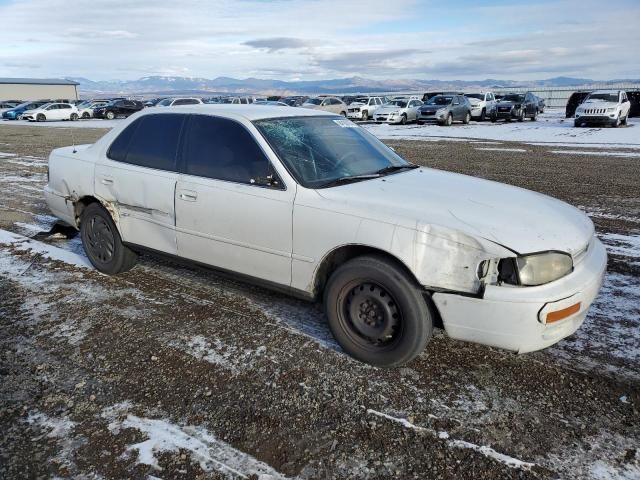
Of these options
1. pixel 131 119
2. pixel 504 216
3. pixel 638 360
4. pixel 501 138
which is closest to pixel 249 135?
pixel 131 119

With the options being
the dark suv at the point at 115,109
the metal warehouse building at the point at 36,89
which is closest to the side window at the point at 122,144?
the dark suv at the point at 115,109

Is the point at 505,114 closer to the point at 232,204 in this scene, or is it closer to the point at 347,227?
the point at 232,204

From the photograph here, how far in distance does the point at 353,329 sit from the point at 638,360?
6.04ft

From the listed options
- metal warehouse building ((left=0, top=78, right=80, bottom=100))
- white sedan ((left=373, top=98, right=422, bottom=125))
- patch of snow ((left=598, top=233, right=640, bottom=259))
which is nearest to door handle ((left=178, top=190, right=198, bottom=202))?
patch of snow ((left=598, top=233, right=640, bottom=259))

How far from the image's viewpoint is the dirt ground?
96.4 inches

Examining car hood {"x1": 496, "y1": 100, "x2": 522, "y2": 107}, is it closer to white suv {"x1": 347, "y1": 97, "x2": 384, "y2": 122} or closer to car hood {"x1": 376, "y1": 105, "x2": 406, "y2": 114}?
car hood {"x1": 376, "y1": 105, "x2": 406, "y2": 114}

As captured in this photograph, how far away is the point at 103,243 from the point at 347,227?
9.06ft

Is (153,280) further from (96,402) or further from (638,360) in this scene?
(638,360)

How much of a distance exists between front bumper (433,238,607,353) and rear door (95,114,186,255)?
235 centimetres

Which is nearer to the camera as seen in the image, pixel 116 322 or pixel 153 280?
pixel 116 322

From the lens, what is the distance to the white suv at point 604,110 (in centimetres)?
2148

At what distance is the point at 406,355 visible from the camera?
3092 mm

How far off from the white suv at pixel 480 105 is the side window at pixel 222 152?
2703cm

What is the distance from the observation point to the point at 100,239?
485cm
